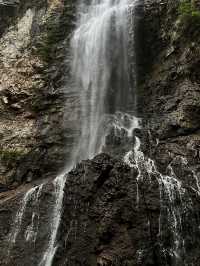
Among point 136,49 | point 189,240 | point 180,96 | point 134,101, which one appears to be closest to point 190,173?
point 189,240

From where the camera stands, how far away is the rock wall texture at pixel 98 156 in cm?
1123

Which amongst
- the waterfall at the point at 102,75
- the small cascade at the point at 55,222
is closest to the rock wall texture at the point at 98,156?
the small cascade at the point at 55,222

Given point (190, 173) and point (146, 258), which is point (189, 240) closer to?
point (146, 258)

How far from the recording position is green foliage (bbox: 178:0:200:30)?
17250mm

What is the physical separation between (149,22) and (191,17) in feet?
10.1

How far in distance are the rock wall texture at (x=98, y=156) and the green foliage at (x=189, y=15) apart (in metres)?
0.12

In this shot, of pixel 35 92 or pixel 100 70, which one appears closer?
pixel 100 70

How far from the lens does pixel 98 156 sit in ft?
43.5

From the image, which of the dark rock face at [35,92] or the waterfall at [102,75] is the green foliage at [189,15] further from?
the dark rock face at [35,92]

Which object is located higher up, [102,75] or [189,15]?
[189,15]

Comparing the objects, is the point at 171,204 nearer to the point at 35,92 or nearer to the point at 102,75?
the point at 102,75

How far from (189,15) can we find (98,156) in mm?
8311

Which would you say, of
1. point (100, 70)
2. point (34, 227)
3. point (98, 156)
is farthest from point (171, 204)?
point (100, 70)

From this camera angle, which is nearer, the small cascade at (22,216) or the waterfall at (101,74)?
the small cascade at (22,216)
